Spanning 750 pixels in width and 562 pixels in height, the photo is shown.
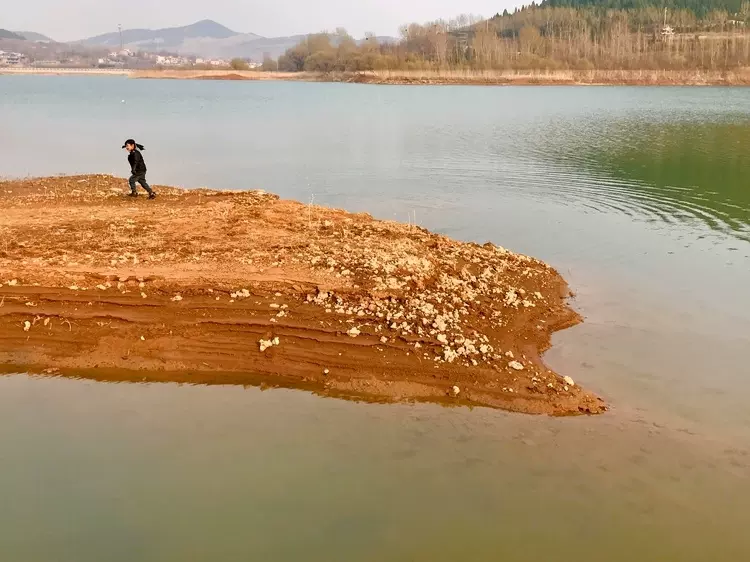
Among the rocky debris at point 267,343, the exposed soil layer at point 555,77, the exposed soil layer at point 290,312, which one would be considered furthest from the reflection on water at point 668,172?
the exposed soil layer at point 555,77

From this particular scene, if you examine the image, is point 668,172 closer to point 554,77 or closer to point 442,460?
point 442,460

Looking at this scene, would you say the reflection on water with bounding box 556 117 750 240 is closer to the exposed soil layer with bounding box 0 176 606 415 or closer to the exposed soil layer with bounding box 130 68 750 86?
the exposed soil layer with bounding box 0 176 606 415

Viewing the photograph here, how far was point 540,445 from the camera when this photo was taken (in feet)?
25.6

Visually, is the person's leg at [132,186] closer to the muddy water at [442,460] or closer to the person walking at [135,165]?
the person walking at [135,165]

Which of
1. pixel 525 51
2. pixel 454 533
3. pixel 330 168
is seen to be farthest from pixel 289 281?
pixel 525 51

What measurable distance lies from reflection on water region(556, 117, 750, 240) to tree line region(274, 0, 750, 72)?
301 ft

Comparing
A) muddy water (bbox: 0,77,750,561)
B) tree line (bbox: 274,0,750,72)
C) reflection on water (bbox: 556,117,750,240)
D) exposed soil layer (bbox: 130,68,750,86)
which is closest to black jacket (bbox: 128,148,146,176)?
muddy water (bbox: 0,77,750,561)

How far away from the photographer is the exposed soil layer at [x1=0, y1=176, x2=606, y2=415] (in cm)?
927

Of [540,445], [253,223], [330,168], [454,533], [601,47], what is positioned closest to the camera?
[454,533]

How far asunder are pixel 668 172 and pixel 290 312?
68.5 feet

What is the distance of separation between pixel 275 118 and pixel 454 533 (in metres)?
46.7

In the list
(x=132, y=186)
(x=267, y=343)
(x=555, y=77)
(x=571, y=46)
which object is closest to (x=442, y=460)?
(x=267, y=343)

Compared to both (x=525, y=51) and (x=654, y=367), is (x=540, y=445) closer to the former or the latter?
(x=654, y=367)

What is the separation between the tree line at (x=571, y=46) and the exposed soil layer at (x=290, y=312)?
11892cm
